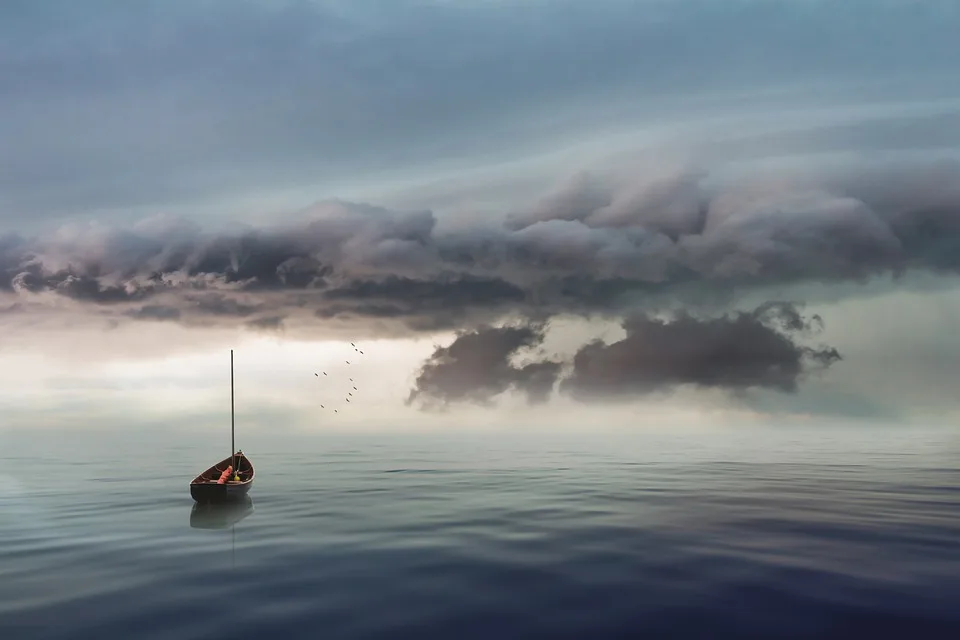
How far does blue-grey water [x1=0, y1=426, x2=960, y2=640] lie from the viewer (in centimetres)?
1803

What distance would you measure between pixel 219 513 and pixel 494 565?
73.1ft

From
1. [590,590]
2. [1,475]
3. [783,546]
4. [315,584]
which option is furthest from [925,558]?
[1,475]

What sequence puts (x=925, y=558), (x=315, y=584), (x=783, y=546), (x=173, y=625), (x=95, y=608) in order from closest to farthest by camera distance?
(x=173, y=625), (x=95, y=608), (x=315, y=584), (x=925, y=558), (x=783, y=546)

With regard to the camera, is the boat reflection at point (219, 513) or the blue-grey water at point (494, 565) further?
the boat reflection at point (219, 513)

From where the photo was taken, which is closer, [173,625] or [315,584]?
[173,625]

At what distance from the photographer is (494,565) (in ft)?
79.5

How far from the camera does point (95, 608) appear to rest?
1986 centimetres

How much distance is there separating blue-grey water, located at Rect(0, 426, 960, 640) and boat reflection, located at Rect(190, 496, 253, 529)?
0.43 metres

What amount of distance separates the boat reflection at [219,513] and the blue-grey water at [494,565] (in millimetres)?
427

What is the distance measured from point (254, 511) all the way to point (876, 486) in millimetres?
45275

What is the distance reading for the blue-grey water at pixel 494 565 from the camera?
1803cm

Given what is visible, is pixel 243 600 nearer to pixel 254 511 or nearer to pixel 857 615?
pixel 857 615

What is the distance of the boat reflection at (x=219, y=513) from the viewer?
35.0 m

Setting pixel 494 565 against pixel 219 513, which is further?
pixel 219 513
